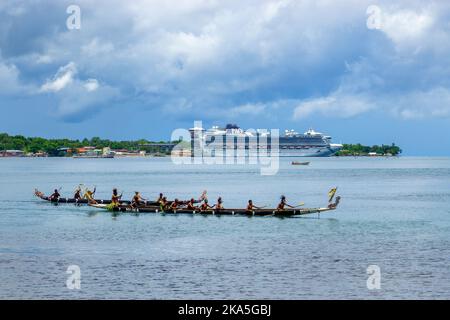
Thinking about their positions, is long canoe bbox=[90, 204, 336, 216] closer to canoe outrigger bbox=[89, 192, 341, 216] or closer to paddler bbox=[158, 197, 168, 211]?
canoe outrigger bbox=[89, 192, 341, 216]

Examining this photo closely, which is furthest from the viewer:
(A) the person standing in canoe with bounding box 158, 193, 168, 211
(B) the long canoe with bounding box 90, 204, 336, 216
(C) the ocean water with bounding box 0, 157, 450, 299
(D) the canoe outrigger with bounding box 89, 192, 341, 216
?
(A) the person standing in canoe with bounding box 158, 193, 168, 211

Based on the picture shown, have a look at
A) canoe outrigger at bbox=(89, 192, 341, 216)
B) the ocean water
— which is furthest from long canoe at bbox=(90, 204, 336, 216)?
the ocean water

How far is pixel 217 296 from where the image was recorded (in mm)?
25969

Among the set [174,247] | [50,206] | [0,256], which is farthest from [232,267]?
[50,206]

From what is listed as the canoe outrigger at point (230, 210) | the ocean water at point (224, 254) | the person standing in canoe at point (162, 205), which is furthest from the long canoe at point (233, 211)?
the ocean water at point (224, 254)

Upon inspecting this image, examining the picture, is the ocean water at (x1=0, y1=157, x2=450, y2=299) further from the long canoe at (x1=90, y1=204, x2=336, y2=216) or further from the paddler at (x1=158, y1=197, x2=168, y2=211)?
the paddler at (x1=158, y1=197, x2=168, y2=211)

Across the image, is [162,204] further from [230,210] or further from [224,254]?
[224,254]

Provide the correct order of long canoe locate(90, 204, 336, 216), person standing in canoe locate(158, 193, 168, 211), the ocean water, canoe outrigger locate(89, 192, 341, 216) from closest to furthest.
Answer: the ocean water → canoe outrigger locate(89, 192, 341, 216) → long canoe locate(90, 204, 336, 216) → person standing in canoe locate(158, 193, 168, 211)

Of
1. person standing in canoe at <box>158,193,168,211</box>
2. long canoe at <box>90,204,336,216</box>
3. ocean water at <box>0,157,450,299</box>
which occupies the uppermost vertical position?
person standing in canoe at <box>158,193,168,211</box>

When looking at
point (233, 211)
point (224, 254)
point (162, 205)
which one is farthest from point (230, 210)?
point (224, 254)

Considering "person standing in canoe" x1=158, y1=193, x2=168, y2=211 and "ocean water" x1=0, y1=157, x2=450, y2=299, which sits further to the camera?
"person standing in canoe" x1=158, y1=193, x2=168, y2=211

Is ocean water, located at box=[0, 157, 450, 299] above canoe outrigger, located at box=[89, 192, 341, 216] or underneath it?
underneath
